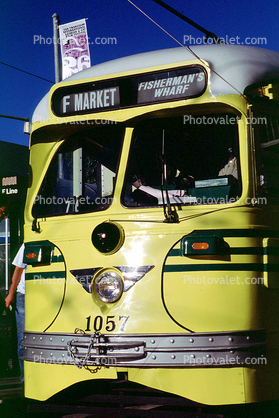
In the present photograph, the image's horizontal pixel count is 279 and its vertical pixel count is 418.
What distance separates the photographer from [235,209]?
3.26 meters

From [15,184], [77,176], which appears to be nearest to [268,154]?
[77,176]

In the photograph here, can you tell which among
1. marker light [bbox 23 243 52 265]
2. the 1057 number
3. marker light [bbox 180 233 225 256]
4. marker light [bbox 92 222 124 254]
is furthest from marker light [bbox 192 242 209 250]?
marker light [bbox 23 243 52 265]

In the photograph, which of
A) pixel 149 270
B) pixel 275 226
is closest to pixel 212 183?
pixel 275 226

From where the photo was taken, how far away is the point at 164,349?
3123 millimetres

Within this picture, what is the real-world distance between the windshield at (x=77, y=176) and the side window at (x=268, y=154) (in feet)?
4.05

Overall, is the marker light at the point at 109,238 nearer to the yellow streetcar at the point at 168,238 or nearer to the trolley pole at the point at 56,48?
the yellow streetcar at the point at 168,238

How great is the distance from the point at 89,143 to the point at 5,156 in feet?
40.2

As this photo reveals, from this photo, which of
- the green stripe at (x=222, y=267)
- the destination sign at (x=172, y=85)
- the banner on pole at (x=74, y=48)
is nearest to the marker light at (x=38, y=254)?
the green stripe at (x=222, y=267)

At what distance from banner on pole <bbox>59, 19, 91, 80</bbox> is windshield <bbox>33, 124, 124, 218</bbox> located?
631 cm

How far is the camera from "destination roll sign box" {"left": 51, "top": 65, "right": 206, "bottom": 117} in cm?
343

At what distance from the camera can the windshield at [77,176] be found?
3953 millimetres

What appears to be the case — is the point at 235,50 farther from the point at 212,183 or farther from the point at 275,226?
the point at 275,226

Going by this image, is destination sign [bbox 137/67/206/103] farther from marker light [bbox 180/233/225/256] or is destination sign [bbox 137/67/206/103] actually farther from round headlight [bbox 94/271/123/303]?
round headlight [bbox 94/271/123/303]

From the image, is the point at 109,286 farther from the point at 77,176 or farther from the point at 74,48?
the point at 74,48
